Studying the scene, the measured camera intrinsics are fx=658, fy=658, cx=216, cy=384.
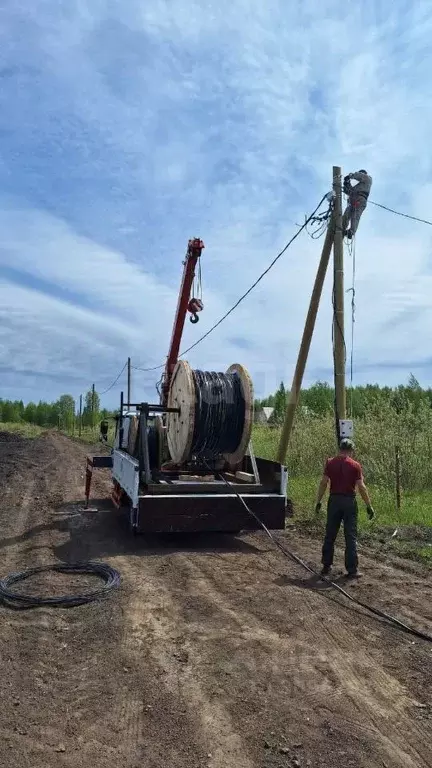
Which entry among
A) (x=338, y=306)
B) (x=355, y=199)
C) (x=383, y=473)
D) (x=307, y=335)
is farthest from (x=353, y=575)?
(x=383, y=473)

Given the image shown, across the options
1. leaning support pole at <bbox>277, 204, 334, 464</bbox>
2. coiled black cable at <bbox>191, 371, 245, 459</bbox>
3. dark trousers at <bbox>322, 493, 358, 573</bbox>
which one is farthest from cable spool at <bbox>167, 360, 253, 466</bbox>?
leaning support pole at <bbox>277, 204, 334, 464</bbox>

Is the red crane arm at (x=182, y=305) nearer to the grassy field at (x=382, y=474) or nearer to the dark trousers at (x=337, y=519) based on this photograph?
the grassy field at (x=382, y=474)

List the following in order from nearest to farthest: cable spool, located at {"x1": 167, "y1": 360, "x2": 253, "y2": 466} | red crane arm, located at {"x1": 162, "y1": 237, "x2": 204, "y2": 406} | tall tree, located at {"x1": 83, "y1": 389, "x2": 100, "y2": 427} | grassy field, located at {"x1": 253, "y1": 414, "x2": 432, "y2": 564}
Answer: cable spool, located at {"x1": 167, "y1": 360, "x2": 253, "y2": 466} → grassy field, located at {"x1": 253, "y1": 414, "x2": 432, "y2": 564} → red crane arm, located at {"x1": 162, "y1": 237, "x2": 204, "y2": 406} → tall tree, located at {"x1": 83, "y1": 389, "x2": 100, "y2": 427}

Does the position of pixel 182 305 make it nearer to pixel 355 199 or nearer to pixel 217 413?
pixel 355 199

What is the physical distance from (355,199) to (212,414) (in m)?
5.64

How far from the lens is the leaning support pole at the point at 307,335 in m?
13.1

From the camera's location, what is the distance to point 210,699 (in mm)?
4500

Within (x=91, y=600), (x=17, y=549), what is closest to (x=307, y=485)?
(x=17, y=549)

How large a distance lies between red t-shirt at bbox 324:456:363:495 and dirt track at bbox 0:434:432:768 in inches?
43.0

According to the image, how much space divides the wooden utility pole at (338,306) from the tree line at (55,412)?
5834cm

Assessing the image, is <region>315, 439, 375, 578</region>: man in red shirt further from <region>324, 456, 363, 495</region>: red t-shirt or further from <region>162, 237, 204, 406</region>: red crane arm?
<region>162, 237, 204, 406</region>: red crane arm

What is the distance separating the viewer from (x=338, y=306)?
12.8 metres

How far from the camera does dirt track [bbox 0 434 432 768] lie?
3895 mm

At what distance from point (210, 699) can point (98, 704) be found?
0.76m
